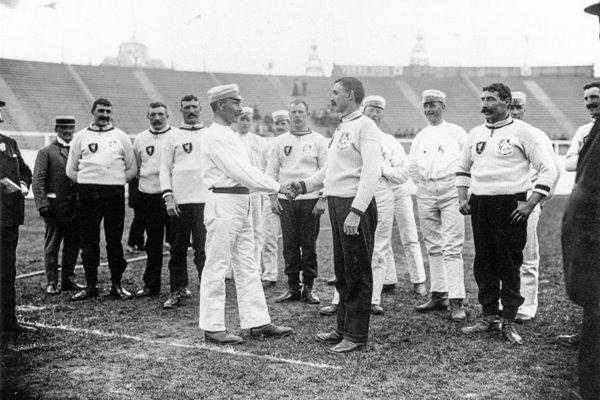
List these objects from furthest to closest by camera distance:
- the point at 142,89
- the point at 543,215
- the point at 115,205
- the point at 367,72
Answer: the point at 367,72, the point at 142,89, the point at 543,215, the point at 115,205

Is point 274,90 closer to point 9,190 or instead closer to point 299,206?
point 299,206

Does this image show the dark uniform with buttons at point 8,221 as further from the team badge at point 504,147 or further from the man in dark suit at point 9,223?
the team badge at point 504,147

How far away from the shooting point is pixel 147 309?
661 centimetres

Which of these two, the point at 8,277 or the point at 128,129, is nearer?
the point at 8,277

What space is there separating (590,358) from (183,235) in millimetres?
4881

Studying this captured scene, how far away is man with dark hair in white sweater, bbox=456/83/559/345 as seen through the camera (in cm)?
525

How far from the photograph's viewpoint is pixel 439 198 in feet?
21.5

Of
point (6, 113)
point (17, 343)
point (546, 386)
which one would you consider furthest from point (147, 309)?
point (6, 113)

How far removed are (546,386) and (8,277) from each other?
466 cm

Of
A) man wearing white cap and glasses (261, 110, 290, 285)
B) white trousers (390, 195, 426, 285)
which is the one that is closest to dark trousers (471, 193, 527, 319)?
white trousers (390, 195, 426, 285)

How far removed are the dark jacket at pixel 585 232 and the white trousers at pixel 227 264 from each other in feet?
10.3

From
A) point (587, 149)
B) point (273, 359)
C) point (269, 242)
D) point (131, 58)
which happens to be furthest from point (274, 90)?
point (587, 149)

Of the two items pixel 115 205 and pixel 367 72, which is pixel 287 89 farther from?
pixel 115 205

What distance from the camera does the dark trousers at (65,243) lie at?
7.57 metres
